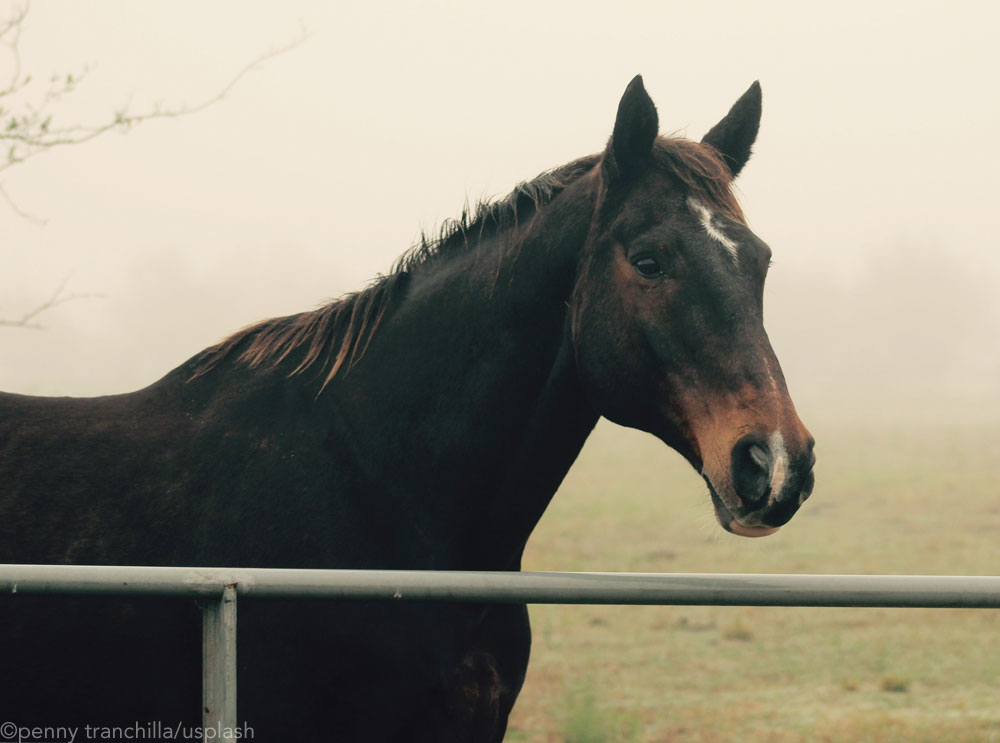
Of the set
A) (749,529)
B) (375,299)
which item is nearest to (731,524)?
(749,529)

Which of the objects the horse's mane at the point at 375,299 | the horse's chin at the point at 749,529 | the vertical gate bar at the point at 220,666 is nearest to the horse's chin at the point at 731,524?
the horse's chin at the point at 749,529

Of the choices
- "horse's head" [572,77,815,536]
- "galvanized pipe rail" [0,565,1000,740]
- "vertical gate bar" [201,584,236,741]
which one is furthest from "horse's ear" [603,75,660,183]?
"vertical gate bar" [201,584,236,741]

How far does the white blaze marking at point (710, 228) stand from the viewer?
265 centimetres

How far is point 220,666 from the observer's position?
6.80 feet

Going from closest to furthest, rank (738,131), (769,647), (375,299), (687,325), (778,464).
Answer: (778,464) < (687,325) < (375,299) < (738,131) < (769,647)

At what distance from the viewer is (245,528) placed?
2676 millimetres

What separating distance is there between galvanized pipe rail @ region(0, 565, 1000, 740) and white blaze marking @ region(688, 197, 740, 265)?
0.93m

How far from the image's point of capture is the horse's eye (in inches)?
106

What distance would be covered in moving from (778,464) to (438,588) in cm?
88

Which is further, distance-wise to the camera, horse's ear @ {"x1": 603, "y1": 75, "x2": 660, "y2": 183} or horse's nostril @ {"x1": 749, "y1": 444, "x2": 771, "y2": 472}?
horse's ear @ {"x1": 603, "y1": 75, "x2": 660, "y2": 183}

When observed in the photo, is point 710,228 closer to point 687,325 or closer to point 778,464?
point 687,325

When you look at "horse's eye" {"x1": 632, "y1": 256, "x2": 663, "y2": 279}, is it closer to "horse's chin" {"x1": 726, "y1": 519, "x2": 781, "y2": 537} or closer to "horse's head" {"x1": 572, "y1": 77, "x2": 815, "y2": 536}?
"horse's head" {"x1": 572, "y1": 77, "x2": 815, "y2": 536}

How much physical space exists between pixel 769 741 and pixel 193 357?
5.03 meters

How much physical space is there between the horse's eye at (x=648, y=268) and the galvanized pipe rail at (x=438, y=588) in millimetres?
875
